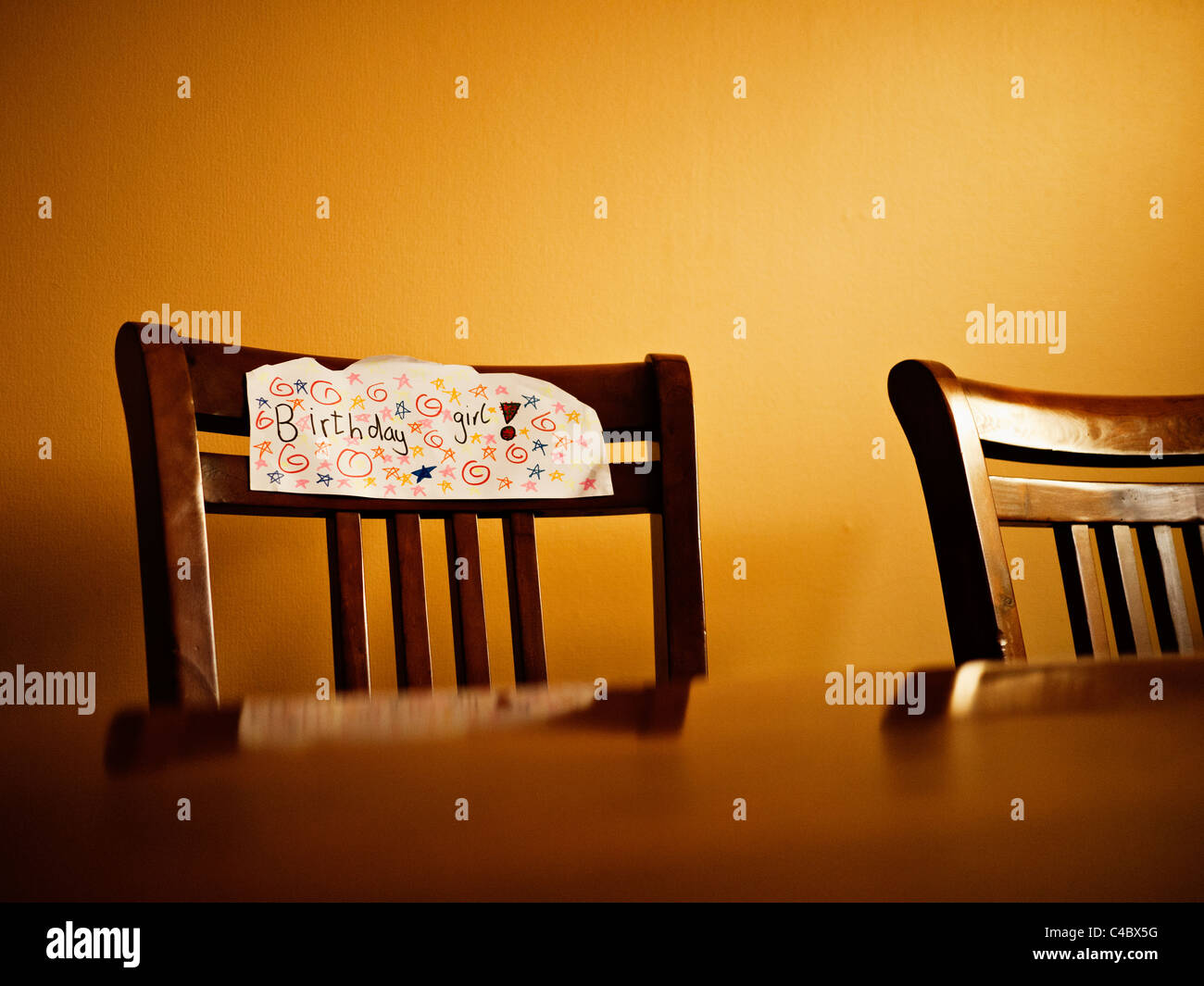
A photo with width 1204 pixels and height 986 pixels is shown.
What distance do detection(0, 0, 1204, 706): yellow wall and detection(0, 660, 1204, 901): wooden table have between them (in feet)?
3.29

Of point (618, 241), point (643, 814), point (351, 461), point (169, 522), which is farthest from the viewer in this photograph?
point (618, 241)

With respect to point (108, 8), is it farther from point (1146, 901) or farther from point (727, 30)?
point (1146, 901)

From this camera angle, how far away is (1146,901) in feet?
0.59

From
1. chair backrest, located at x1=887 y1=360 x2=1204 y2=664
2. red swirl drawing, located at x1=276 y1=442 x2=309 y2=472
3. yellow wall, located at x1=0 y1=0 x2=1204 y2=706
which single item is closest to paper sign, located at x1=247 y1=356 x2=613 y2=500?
red swirl drawing, located at x1=276 y1=442 x2=309 y2=472

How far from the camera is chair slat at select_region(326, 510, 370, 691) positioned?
0.60 m

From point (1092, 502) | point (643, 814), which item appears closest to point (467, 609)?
point (643, 814)

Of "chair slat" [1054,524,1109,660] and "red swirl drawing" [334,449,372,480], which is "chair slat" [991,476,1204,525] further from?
"red swirl drawing" [334,449,372,480]

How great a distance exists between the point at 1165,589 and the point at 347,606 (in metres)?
0.68

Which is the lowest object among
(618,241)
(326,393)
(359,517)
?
(359,517)

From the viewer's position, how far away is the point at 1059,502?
729 mm

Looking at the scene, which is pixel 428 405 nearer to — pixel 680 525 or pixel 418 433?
pixel 418 433

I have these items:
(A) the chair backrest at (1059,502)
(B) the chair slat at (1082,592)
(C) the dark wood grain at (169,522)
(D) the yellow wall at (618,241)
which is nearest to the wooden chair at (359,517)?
(C) the dark wood grain at (169,522)

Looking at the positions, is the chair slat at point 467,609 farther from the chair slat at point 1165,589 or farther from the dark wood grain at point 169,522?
the chair slat at point 1165,589
